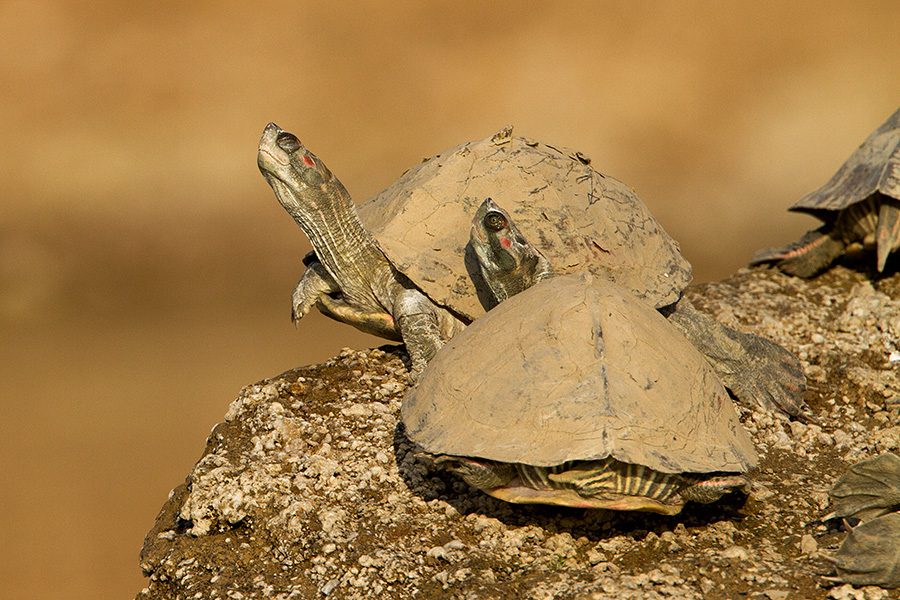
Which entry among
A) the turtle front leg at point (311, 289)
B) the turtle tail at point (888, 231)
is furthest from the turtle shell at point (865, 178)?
the turtle front leg at point (311, 289)

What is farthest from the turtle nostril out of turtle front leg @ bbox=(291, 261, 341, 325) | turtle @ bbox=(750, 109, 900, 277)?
turtle @ bbox=(750, 109, 900, 277)

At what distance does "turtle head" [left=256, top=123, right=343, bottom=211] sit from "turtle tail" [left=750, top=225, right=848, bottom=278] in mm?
3341

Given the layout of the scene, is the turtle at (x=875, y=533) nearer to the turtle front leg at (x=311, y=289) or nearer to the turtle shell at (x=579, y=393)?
the turtle shell at (x=579, y=393)

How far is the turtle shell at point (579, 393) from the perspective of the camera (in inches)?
95.3

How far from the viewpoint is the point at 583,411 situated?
2453mm

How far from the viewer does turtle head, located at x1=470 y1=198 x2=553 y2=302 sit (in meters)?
3.29

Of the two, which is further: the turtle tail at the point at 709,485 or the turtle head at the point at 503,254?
the turtle head at the point at 503,254

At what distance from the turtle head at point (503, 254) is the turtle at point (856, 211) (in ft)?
9.02

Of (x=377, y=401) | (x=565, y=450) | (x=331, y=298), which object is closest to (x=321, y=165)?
(x=331, y=298)

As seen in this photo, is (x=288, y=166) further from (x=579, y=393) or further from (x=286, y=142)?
(x=579, y=393)

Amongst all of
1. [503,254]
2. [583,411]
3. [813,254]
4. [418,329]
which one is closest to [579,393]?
[583,411]

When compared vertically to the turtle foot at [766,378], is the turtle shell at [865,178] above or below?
above

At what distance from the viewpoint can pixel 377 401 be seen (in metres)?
3.64

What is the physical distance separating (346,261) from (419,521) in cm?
136
